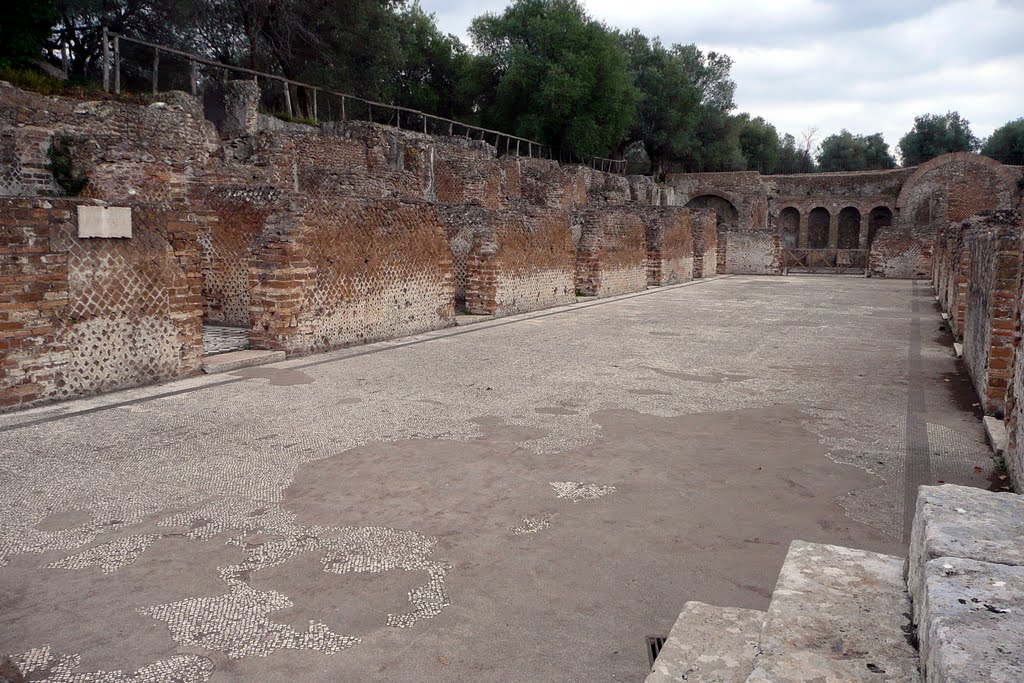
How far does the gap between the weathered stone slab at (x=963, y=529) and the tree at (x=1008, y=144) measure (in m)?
50.2

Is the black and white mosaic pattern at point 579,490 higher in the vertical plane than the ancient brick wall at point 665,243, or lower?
lower

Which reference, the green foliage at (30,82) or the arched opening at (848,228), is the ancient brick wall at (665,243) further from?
the arched opening at (848,228)

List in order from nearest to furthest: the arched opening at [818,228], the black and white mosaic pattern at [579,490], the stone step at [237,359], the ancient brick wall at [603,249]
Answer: the black and white mosaic pattern at [579,490] → the stone step at [237,359] → the ancient brick wall at [603,249] → the arched opening at [818,228]

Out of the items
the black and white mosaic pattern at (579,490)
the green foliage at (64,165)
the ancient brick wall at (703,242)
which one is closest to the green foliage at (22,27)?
the green foliage at (64,165)

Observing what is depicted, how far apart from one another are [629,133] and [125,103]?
34364 millimetres

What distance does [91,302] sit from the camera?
5914 mm

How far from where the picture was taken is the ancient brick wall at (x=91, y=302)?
5.44 meters

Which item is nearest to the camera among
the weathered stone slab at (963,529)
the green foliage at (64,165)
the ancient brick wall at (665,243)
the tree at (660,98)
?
the weathered stone slab at (963,529)

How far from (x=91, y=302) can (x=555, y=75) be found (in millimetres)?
30415

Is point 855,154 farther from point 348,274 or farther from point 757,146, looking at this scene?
point 348,274

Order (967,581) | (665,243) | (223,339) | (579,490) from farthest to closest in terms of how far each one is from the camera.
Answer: (665,243), (223,339), (579,490), (967,581)

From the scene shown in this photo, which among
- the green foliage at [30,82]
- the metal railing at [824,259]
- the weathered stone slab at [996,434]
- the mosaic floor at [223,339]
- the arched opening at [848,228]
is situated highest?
the green foliage at [30,82]

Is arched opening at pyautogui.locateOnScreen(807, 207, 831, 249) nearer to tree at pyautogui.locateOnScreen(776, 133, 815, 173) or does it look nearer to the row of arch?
the row of arch

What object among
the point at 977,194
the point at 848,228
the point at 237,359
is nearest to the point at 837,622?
the point at 237,359
